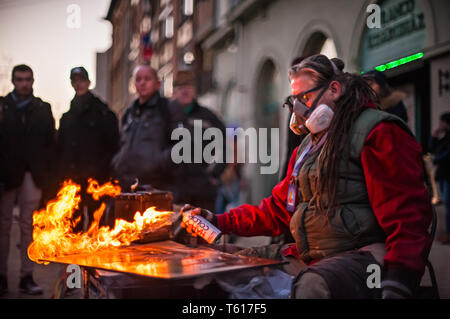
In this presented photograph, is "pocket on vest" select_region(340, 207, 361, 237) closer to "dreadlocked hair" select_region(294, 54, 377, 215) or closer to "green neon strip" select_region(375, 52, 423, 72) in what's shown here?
"dreadlocked hair" select_region(294, 54, 377, 215)

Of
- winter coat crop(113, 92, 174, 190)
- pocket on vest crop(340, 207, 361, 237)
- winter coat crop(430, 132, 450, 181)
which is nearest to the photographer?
pocket on vest crop(340, 207, 361, 237)

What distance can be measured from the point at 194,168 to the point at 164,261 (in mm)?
3065

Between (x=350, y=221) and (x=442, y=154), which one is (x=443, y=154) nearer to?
(x=442, y=154)

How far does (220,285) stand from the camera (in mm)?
2109

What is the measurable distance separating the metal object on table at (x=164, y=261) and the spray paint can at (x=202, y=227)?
0.08m

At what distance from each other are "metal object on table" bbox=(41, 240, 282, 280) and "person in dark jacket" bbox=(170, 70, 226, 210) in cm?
250

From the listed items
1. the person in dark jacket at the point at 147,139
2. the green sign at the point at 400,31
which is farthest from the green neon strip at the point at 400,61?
the person in dark jacket at the point at 147,139

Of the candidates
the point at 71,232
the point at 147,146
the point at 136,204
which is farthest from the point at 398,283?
the point at 147,146

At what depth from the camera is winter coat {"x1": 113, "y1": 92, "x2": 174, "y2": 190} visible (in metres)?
4.59

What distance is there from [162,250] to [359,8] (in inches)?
160

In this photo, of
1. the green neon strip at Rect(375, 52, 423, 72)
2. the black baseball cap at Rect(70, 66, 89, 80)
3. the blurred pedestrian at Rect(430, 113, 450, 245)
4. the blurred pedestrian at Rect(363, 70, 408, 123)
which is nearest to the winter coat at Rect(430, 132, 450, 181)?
the blurred pedestrian at Rect(430, 113, 450, 245)

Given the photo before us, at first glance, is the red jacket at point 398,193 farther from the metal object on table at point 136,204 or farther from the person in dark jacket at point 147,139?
the person in dark jacket at point 147,139

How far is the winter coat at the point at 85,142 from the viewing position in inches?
195

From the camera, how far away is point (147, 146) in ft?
15.2
